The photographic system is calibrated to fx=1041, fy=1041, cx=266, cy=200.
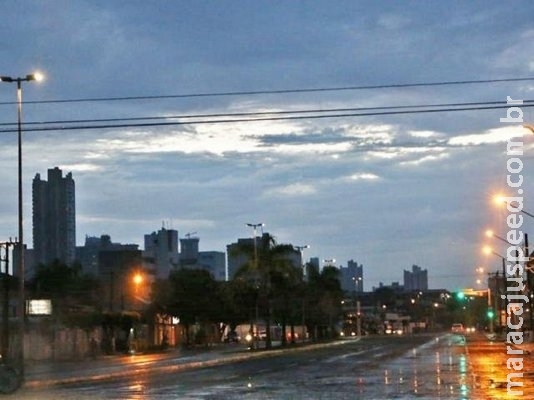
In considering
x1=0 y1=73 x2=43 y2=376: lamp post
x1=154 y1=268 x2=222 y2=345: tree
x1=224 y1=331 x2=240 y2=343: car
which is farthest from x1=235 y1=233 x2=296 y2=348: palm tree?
x1=0 y1=73 x2=43 y2=376: lamp post

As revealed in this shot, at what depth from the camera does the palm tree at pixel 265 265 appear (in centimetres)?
8825

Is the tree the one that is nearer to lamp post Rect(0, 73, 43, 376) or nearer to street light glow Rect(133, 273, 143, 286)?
street light glow Rect(133, 273, 143, 286)

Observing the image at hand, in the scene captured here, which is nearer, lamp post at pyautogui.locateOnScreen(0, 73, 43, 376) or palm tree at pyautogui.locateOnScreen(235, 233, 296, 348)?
lamp post at pyautogui.locateOnScreen(0, 73, 43, 376)

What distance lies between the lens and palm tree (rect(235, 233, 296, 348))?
88250mm

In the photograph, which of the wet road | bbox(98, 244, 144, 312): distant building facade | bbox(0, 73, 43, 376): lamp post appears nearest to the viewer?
the wet road

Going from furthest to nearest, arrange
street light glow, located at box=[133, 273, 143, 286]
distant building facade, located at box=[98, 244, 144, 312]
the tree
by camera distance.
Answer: distant building facade, located at box=[98, 244, 144, 312], street light glow, located at box=[133, 273, 143, 286], the tree

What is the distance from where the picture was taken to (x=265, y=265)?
88688 mm

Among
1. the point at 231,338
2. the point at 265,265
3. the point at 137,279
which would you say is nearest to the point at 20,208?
the point at 265,265

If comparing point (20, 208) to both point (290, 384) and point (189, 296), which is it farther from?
point (189, 296)

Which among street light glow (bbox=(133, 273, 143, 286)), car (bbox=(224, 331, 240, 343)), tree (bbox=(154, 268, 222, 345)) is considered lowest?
car (bbox=(224, 331, 240, 343))

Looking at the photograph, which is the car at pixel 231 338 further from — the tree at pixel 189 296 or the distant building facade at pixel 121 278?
the tree at pixel 189 296

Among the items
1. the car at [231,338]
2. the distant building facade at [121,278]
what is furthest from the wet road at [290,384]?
the car at [231,338]

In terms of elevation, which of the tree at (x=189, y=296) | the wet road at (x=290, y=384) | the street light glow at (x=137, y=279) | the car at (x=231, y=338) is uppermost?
the street light glow at (x=137, y=279)

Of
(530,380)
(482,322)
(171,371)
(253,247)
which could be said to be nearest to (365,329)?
(482,322)
